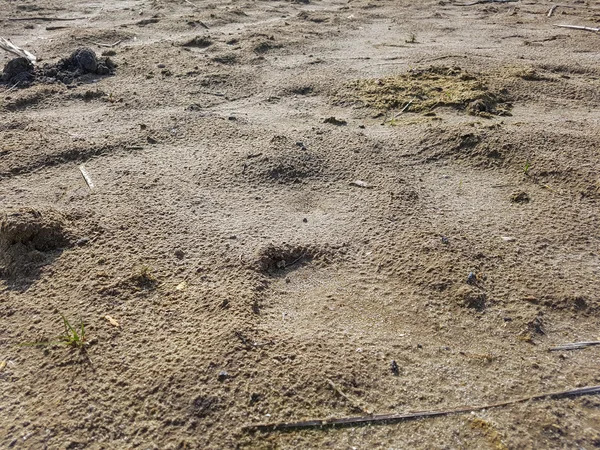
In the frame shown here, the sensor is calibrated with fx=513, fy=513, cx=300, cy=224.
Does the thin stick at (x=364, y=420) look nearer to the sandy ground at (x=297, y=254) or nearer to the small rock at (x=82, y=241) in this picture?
the sandy ground at (x=297, y=254)

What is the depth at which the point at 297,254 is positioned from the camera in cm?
206

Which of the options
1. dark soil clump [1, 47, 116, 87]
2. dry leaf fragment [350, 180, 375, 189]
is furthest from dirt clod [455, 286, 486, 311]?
dark soil clump [1, 47, 116, 87]

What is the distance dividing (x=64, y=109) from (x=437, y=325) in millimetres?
2782

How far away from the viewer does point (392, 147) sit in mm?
2793

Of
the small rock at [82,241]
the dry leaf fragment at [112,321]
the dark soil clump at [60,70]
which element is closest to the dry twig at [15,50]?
the dark soil clump at [60,70]

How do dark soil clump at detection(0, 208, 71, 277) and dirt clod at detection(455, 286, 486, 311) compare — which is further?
dark soil clump at detection(0, 208, 71, 277)

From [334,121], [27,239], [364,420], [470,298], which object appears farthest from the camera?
[334,121]

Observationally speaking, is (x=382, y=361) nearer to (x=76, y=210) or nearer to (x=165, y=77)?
(x=76, y=210)

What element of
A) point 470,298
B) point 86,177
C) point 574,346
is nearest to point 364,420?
point 470,298

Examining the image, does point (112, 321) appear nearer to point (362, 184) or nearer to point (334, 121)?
point (362, 184)

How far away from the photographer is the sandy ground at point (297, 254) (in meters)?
1.45

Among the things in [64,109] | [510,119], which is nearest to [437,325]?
[510,119]

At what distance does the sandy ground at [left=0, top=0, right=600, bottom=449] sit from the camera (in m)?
1.45

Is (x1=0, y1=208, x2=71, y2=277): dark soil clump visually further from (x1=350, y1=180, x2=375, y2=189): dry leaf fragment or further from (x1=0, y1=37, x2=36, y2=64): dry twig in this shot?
(x1=0, y1=37, x2=36, y2=64): dry twig
